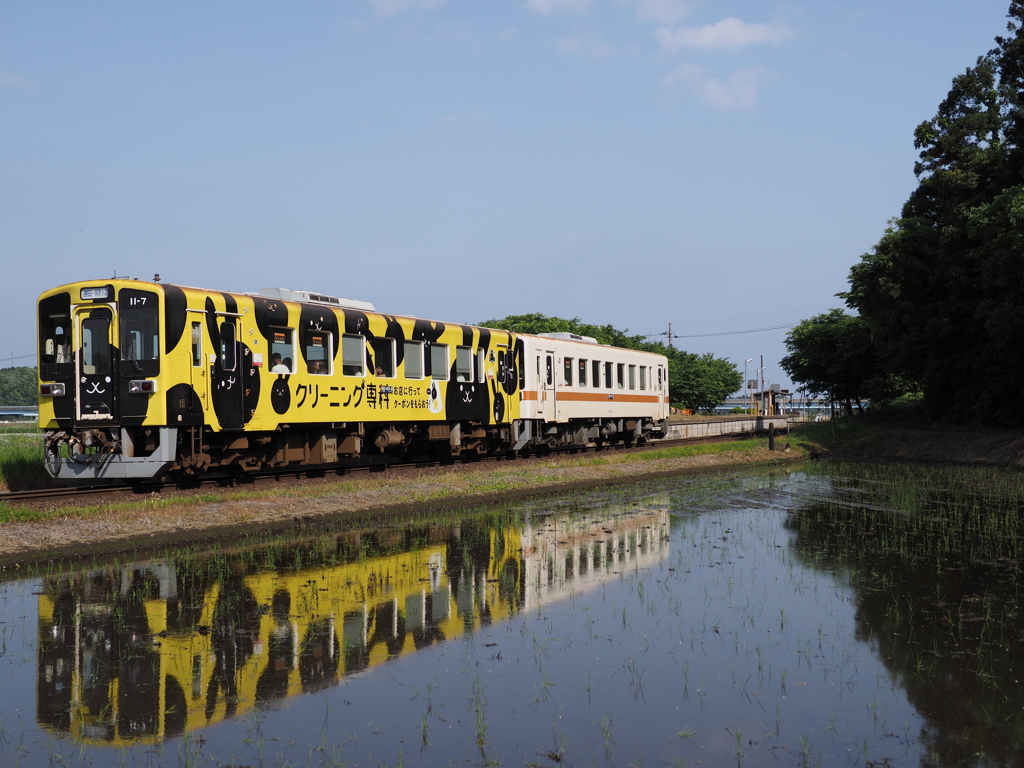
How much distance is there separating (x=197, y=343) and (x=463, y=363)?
27.6 ft

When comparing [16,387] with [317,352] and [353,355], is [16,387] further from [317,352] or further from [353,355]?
[317,352]

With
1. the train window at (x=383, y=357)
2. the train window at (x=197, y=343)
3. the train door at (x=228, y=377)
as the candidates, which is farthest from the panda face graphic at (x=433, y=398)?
the train window at (x=197, y=343)

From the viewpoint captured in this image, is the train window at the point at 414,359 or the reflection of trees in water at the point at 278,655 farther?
the train window at the point at 414,359

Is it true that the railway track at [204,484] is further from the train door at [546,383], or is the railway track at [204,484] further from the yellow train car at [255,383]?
the train door at [546,383]

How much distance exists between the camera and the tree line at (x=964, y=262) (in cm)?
2714

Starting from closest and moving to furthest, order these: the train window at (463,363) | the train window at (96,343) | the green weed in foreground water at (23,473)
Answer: the train window at (96,343), the green weed in foreground water at (23,473), the train window at (463,363)

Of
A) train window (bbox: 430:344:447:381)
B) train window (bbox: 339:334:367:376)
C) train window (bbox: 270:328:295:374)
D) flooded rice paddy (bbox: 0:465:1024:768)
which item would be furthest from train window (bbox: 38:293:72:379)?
train window (bbox: 430:344:447:381)

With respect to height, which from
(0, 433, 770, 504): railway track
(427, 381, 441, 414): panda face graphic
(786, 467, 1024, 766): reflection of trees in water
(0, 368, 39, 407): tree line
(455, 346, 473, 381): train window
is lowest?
(786, 467, 1024, 766): reflection of trees in water

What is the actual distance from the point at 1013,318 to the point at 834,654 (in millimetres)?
23654

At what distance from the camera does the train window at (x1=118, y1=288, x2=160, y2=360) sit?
15086mm

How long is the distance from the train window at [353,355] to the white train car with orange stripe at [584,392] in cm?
686

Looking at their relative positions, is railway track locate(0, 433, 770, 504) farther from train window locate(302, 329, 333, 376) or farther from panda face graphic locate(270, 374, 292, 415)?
train window locate(302, 329, 333, 376)

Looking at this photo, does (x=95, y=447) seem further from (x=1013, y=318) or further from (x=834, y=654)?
(x=1013, y=318)

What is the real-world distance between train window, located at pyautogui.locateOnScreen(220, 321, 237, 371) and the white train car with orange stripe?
10.4m
